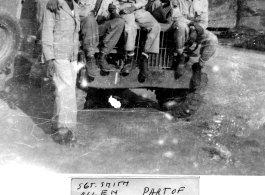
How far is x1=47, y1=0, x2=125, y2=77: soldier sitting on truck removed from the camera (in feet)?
9.94

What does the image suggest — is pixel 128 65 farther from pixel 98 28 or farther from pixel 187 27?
pixel 187 27

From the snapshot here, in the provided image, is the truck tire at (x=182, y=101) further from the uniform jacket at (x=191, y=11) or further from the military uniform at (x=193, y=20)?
the uniform jacket at (x=191, y=11)

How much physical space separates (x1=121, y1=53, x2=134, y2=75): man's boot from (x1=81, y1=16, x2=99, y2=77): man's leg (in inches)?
7.5

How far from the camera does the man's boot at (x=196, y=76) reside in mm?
3178

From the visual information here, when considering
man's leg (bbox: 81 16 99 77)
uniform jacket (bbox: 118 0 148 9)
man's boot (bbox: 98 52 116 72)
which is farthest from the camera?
uniform jacket (bbox: 118 0 148 9)

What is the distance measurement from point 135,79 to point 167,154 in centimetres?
54

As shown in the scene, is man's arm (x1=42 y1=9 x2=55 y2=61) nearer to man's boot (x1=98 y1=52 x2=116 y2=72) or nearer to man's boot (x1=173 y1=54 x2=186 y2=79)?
man's boot (x1=98 y1=52 x2=116 y2=72)

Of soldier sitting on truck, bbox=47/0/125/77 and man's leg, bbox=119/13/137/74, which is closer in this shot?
soldier sitting on truck, bbox=47/0/125/77

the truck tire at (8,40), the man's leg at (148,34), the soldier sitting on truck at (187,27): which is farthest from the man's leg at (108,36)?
the truck tire at (8,40)

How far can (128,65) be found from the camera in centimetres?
316

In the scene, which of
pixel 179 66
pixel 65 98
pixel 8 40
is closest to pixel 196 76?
pixel 179 66

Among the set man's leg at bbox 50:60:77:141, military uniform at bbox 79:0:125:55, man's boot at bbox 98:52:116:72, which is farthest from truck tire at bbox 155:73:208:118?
man's leg at bbox 50:60:77:141

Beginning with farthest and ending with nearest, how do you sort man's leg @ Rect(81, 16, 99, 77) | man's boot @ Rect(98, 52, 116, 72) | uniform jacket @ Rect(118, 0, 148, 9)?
uniform jacket @ Rect(118, 0, 148, 9) → man's boot @ Rect(98, 52, 116, 72) → man's leg @ Rect(81, 16, 99, 77)

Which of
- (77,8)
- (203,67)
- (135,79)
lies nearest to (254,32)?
(203,67)
